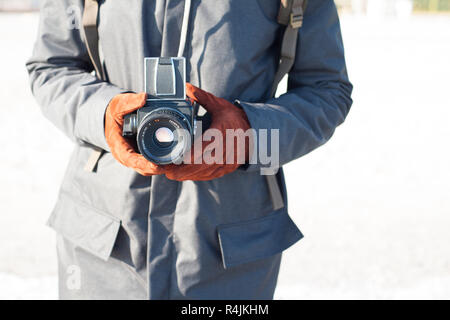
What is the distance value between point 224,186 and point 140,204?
28 centimetres

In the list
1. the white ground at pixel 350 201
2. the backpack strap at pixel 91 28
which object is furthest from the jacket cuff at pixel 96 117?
the white ground at pixel 350 201

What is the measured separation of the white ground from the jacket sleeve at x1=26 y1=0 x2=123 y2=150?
186cm

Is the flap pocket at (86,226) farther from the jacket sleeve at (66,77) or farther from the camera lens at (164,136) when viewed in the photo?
the camera lens at (164,136)

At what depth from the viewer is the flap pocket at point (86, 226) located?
1652 millimetres

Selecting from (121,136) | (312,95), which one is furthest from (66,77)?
(312,95)

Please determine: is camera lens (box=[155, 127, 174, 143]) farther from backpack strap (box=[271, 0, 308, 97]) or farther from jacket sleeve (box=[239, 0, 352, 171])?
backpack strap (box=[271, 0, 308, 97])

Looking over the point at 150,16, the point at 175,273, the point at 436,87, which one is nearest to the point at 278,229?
the point at 175,273

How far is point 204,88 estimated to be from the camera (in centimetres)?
159

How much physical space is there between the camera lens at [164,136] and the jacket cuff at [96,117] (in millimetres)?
225

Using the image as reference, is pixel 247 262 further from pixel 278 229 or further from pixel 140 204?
pixel 140 204

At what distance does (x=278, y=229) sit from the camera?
5.67ft

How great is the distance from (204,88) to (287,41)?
11.8 inches

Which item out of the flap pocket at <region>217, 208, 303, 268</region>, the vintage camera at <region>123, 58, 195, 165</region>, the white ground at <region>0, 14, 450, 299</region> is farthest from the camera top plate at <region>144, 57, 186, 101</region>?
the white ground at <region>0, 14, 450, 299</region>

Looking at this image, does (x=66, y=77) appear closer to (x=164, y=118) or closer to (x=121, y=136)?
(x=121, y=136)
